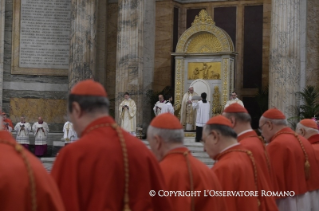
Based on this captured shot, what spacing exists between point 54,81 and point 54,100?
787 millimetres

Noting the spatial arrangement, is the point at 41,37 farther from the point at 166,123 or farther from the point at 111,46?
the point at 166,123

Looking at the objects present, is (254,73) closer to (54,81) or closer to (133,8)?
(133,8)

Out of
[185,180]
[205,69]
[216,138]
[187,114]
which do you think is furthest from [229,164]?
[205,69]

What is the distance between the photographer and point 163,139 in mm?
4367

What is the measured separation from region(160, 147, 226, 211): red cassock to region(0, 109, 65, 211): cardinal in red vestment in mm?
1344

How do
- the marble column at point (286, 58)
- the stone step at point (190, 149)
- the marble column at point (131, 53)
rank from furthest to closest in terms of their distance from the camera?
the marble column at point (131, 53)
the marble column at point (286, 58)
the stone step at point (190, 149)

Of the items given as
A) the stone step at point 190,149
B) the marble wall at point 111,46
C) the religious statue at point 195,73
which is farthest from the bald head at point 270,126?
the marble wall at point 111,46

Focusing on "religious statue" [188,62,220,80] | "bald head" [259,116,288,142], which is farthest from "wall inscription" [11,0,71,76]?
"bald head" [259,116,288,142]

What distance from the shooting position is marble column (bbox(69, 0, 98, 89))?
74.4 feet

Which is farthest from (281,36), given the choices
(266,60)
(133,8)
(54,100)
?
(54,100)

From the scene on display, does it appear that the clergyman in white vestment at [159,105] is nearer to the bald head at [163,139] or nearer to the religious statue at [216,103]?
the religious statue at [216,103]

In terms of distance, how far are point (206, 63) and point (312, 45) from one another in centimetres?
395

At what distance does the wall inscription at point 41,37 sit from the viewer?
2403 centimetres

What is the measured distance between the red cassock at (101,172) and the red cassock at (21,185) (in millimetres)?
427
